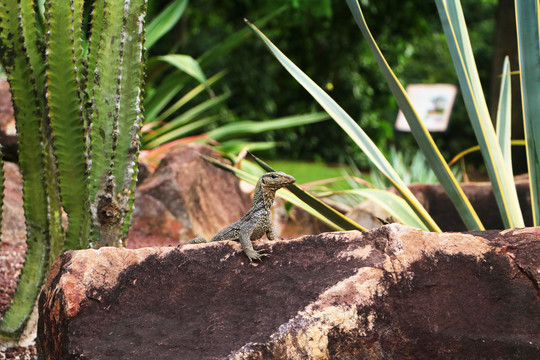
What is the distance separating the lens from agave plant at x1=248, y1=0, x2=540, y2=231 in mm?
2801

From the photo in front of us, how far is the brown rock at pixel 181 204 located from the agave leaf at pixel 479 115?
2144mm

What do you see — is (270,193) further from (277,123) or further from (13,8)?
(277,123)

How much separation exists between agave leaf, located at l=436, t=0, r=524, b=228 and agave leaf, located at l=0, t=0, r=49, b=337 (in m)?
1.89

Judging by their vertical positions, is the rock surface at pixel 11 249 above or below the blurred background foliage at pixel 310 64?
below

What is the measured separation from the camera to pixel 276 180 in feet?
8.46

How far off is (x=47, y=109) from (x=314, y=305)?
158 centimetres

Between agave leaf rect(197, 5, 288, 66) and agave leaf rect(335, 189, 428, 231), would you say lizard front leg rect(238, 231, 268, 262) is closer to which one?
agave leaf rect(335, 189, 428, 231)

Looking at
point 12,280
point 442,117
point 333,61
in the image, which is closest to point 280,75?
point 333,61

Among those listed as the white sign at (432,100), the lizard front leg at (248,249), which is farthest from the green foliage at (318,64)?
the lizard front leg at (248,249)

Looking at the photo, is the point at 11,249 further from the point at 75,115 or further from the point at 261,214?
the point at 261,214

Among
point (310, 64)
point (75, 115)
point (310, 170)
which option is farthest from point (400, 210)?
point (310, 64)

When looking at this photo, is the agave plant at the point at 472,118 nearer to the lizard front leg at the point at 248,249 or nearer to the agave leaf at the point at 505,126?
the agave leaf at the point at 505,126

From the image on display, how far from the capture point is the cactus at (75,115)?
2.66 meters

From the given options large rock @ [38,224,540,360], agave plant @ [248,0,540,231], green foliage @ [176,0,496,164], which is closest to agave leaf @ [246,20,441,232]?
agave plant @ [248,0,540,231]
